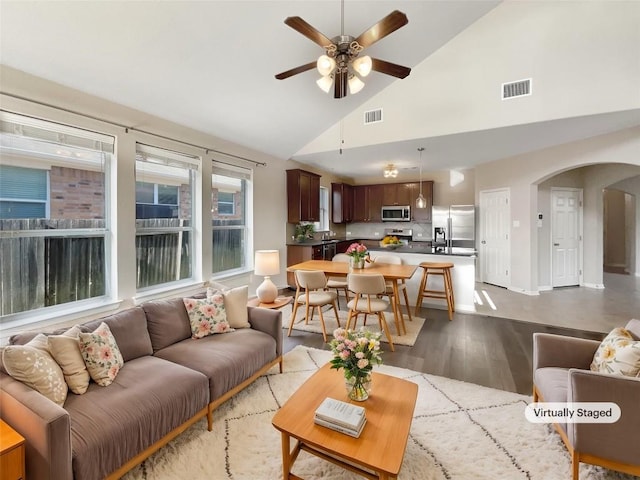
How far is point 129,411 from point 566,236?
7.70 m

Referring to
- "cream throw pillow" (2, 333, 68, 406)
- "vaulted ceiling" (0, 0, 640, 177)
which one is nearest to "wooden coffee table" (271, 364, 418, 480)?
"cream throw pillow" (2, 333, 68, 406)

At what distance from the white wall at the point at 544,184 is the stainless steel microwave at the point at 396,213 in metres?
1.68

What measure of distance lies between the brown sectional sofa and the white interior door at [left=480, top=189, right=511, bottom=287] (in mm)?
5449

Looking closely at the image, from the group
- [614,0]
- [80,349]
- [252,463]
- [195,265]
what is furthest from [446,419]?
[614,0]

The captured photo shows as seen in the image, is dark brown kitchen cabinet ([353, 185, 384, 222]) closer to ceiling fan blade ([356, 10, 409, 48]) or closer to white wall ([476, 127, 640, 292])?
white wall ([476, 127, 640, 292])

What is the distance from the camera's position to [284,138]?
15.9 feet

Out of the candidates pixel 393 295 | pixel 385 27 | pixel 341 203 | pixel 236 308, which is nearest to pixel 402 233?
pixel 341 203

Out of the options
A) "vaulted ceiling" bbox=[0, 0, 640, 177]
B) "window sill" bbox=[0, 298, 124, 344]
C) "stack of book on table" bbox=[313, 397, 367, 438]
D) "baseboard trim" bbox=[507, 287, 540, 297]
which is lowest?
"baseboard trim" bbox=[507, 287, 540, 297]

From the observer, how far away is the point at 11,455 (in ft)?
4.02

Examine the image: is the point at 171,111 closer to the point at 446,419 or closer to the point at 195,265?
the point at 195,265

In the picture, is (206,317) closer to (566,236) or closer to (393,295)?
(393,295)

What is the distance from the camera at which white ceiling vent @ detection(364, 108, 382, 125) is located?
476cm

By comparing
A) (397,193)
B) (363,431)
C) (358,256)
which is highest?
(397,193)

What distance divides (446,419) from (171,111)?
4.01 meters
